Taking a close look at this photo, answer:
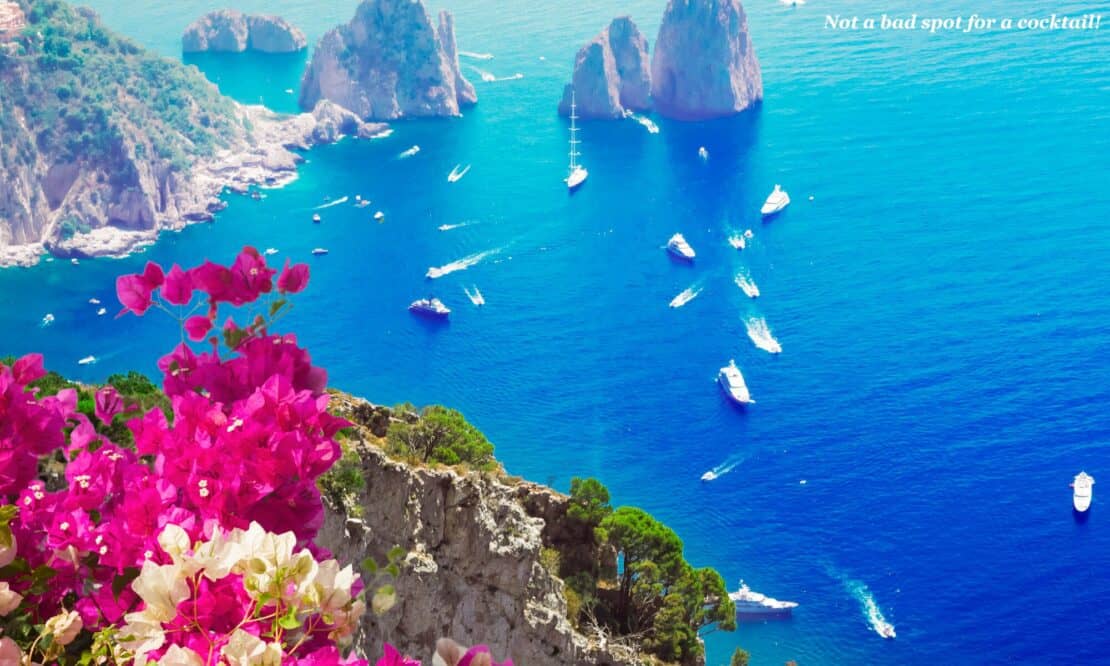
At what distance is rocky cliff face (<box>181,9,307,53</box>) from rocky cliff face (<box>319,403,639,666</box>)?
77.8 meters

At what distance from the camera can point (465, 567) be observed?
15.8 m

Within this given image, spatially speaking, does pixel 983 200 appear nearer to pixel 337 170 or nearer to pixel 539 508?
pixel 337 170

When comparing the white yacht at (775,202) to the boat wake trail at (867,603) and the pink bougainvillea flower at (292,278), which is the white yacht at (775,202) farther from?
the pink bougainvillea flower at (292,278)

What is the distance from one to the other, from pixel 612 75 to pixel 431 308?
27.7 metres

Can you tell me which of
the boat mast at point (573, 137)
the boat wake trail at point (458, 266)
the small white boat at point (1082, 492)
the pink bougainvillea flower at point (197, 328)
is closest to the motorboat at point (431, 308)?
the boat wake trail at point (458, 266)

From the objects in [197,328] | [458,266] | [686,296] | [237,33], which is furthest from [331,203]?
[197,328]

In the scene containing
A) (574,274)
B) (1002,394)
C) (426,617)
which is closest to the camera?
(426,617)

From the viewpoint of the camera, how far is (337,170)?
227 feet

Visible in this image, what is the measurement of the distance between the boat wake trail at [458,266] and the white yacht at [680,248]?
27.4ft

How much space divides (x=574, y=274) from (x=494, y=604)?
39.6 metres

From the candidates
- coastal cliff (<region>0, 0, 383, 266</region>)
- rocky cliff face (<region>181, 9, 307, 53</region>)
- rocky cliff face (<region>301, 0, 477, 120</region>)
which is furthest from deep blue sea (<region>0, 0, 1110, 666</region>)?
rocky cliff face (<region>181, 9, 307, 53</region>)

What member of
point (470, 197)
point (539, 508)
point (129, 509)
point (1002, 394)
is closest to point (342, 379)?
point (470, 197)

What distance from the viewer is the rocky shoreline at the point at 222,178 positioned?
6206 centimetres

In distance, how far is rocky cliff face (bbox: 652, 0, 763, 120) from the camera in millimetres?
74125
